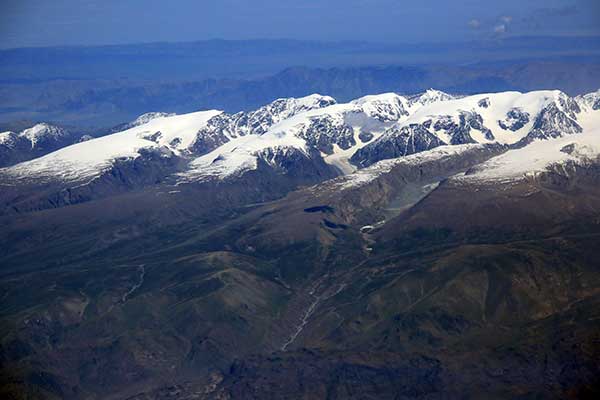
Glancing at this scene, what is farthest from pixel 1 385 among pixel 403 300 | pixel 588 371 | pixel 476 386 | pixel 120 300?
pixel 120 300

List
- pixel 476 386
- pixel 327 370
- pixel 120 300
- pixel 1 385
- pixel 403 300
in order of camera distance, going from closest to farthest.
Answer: pixel 1 385 → pixel 476 386 → pixel 327 370 → pixel 403 300 → pixel 120 300

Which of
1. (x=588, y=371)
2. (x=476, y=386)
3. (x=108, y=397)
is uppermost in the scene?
(x=588, y=371)

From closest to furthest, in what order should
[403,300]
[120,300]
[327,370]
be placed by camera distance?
1. [327,370]
2. [403,300]
3. [120,300]

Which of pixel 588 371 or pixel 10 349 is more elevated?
pixel 588 371

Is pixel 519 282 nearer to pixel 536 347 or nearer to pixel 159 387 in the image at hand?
pixel 536 347

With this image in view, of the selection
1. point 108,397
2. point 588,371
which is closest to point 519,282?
point 588,371

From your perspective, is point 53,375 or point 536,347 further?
point 53,375

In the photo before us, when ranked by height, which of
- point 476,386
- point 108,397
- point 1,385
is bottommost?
point 108,397

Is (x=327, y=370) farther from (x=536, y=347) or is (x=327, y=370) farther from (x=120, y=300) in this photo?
(x=120, y=300)

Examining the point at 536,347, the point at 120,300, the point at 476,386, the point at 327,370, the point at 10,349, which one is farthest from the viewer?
the point at 120,300
